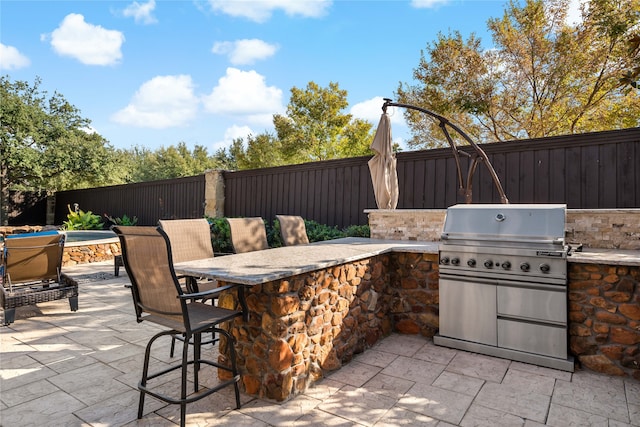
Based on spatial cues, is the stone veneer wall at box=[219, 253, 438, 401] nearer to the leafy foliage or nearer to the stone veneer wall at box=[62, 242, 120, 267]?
the stone veneer wall at box=[62, 242, 120, 267]

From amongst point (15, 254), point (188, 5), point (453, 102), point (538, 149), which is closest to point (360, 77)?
point (453, 102)

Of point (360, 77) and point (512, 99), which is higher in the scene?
point (360, 77)

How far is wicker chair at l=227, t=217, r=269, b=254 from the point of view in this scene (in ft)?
11.6

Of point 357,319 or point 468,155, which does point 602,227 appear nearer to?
point 468,155

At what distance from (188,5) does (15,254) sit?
15.9ft

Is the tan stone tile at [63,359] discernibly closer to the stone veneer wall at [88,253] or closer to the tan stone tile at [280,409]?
the tan stone tile at [280,409]

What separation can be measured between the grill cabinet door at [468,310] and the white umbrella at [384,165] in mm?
1680

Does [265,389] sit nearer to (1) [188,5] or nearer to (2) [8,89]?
(1) [188,5]

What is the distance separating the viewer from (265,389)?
7.24 ft

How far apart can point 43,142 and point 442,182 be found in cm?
1468

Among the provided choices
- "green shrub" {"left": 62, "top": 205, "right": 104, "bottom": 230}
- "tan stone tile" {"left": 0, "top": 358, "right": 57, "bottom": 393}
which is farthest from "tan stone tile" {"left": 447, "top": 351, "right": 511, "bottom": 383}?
"green shrub" {"left": 62, "top": 205, "right": 104, "bottom": 230}

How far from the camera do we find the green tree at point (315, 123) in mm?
16047

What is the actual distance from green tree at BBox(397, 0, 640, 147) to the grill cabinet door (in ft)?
26.6

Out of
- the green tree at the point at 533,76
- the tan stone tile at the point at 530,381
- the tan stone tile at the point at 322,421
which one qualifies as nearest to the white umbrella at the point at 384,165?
the tan stone tile at the point at 530,381
